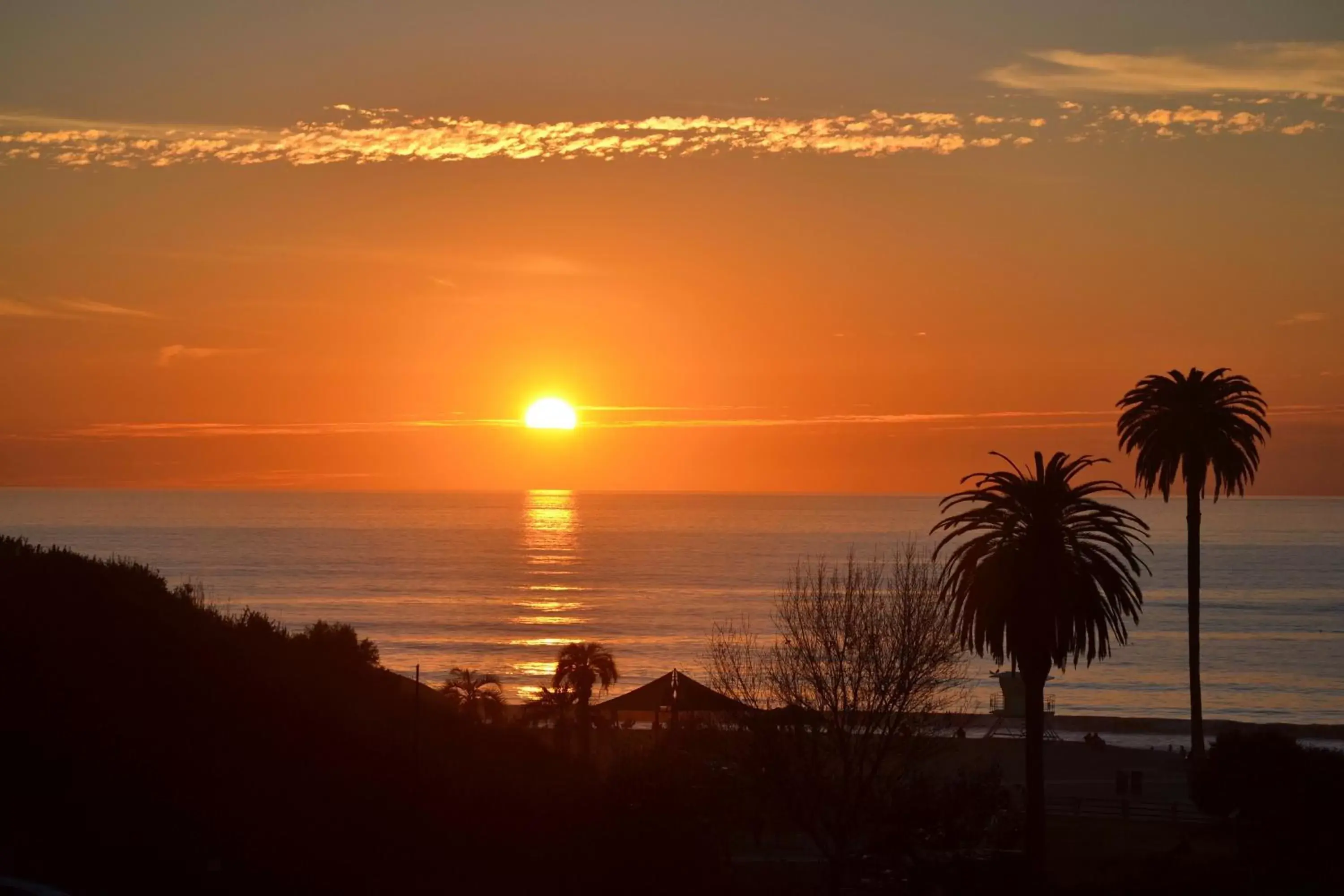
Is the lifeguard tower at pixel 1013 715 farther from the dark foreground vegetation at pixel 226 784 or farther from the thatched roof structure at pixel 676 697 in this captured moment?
the dark foreground vegetation at pixel 226 784

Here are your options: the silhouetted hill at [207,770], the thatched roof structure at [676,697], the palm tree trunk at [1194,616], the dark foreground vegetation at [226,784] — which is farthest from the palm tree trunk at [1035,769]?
the palm tree trunk at [1194,616]

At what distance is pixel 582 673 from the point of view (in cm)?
4391

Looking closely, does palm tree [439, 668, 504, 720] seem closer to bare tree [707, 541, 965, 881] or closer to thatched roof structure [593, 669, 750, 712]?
thatched roof structure [593, 669, 750, 712]

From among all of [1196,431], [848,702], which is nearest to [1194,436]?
[1196,431]

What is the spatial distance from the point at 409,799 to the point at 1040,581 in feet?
52.7

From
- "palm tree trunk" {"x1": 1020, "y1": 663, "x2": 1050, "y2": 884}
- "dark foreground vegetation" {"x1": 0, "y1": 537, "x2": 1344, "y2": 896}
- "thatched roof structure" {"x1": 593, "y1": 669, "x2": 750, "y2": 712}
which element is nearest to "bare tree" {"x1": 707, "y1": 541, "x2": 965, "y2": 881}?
"dark foreground vegetation" {"x1": 0, "y1": 537, "x2": 1344, "y2": 896}

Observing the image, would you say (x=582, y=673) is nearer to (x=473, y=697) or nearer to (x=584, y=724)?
(x=584, y=724)

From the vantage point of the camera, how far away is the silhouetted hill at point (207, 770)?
23.5m

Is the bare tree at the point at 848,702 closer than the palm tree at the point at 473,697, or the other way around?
the bare tree at the point at 848,702

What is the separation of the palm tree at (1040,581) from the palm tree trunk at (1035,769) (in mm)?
33

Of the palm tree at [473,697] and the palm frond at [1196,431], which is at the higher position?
the palm frond at [1196,431]

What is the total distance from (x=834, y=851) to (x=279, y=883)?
12.6 meters

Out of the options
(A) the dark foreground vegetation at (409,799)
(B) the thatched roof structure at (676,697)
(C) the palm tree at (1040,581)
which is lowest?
(A) the dark foreground vegetation at (409,799)

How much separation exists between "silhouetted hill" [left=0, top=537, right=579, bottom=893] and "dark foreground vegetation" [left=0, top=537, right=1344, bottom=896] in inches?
2.5
